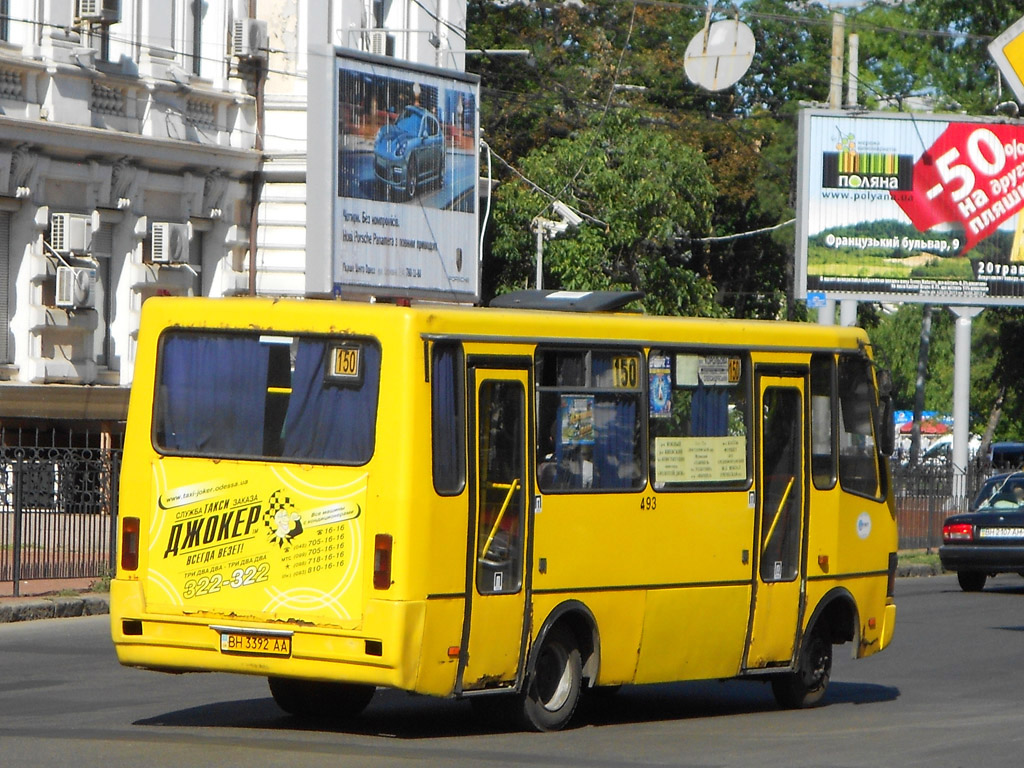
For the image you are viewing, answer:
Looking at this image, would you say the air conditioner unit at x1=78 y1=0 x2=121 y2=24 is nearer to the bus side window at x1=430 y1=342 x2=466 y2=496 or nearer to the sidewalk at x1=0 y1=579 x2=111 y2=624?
the sidewalk at x1=0 y1=579 x2=111 y2=624

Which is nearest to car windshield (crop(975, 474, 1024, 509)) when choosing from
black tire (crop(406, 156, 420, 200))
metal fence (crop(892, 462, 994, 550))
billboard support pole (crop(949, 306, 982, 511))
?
metal fence (crop(892, 462, 994, 550))

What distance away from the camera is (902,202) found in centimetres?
3238

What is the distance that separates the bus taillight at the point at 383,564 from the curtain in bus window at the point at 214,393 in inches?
37.1

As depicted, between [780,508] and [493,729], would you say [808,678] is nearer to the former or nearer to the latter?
[780,508]

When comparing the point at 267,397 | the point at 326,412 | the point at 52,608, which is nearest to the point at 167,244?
the point at 52,608

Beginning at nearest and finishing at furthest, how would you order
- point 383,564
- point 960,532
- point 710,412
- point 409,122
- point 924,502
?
1. point 383,564
2. point 710,412
3. point 960,532
4. point 409,122
5. point 924,502

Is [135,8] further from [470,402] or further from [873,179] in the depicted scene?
[470,402]

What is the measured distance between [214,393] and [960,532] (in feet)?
48.5

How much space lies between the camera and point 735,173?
4450cm

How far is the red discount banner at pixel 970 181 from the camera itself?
32.4 m

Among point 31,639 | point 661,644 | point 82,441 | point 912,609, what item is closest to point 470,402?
point 661,644

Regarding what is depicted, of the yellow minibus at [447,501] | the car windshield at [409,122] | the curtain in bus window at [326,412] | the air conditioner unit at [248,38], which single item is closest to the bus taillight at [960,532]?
the car windshield at [409,122]

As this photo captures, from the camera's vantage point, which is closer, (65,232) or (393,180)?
(65,232)

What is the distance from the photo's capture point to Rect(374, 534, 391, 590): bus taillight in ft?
31.3
